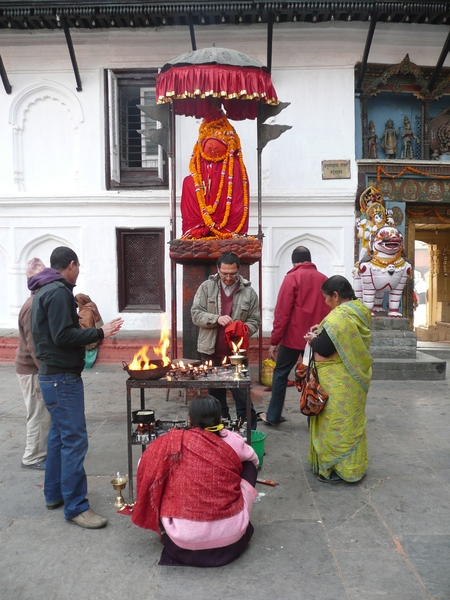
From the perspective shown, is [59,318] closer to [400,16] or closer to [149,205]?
[149,205]

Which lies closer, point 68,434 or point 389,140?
point 68,434

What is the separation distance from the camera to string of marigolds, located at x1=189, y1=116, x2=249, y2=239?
6.67 meters

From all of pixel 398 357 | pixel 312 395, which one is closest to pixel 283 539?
pixel 312 395

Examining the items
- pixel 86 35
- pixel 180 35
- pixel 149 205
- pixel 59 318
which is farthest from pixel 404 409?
pixel 86 35

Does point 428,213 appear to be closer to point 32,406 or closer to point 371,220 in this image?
point 371,220

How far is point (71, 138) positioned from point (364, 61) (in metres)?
5.54

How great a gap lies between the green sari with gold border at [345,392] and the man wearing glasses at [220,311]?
108 centimetres

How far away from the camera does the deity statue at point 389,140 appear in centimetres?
933

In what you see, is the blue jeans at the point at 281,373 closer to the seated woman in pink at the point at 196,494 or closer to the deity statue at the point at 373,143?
the seated woman in pink at the point at 196,494

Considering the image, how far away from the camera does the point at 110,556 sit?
9.39ft

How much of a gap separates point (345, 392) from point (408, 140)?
7.22 metres

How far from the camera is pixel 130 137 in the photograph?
31.4 feet

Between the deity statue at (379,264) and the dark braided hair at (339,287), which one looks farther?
the deity statue at (379,264)

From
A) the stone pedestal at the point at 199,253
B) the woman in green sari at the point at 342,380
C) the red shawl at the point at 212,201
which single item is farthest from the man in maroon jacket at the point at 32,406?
the red shawl at the point at 212,201
